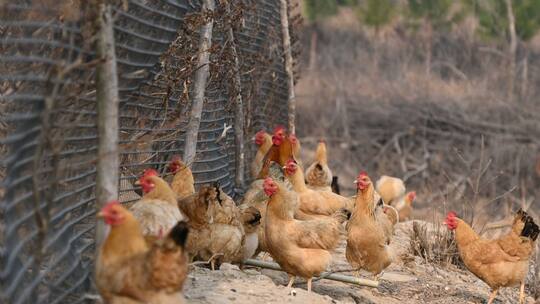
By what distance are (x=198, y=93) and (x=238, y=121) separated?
2084mm

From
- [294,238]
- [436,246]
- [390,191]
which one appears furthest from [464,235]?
[390,191]

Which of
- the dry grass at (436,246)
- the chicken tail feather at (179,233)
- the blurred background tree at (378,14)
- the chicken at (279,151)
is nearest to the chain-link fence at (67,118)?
the chicken tail feather at (179,233)

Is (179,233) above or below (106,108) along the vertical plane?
below

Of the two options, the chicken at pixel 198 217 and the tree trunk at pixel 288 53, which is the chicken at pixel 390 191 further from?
the chicken at pixel 198 217

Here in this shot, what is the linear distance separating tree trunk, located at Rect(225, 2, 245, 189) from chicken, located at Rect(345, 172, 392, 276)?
208 centimetres

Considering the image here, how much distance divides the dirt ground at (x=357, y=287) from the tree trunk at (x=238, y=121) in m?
1.48

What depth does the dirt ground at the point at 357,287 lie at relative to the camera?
258 inches

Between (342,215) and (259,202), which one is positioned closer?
(342,215)

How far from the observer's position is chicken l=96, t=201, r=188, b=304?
15.1 feet

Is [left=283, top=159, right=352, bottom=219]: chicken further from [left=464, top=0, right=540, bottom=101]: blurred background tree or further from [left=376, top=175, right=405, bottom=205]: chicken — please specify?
[left=464, top=0, right=540, bottom=101]: blurred background tree

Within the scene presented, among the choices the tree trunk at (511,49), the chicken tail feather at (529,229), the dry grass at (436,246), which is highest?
the tree trunk at (511,49)

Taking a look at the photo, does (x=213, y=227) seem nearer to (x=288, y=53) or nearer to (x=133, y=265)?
(x=133, y=265)

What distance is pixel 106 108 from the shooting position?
4.89m

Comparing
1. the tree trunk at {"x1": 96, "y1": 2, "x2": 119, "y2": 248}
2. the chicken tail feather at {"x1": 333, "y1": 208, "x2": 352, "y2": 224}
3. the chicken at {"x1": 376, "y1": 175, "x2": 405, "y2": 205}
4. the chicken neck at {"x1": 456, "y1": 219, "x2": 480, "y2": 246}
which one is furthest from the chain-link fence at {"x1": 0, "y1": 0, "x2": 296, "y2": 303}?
the chicken at {"x1": 376, "y1": 175, "x2": 405, "y2": 205}
